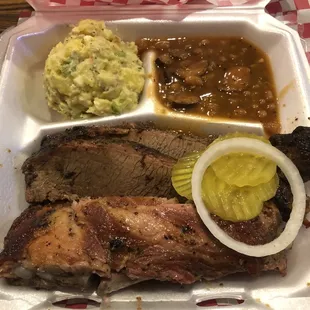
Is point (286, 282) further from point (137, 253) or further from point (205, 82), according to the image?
point (205, 82)

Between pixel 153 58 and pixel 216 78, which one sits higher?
pixel 153 58

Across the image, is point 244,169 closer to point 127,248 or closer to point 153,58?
point 127,248

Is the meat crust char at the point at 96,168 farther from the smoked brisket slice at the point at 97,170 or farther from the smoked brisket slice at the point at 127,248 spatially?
the smoked brisket slice at the point at 127,248

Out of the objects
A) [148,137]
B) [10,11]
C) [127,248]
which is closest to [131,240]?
[127,248]

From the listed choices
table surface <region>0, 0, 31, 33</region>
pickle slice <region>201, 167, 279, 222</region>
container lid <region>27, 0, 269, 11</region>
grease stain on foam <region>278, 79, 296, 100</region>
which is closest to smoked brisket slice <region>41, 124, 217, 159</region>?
pickle slice <region>201, 167, 279, 222</region>

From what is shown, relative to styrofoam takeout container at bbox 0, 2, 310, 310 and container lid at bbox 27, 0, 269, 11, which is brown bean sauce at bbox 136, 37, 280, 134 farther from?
container lid at bbox 27, 0, 269, 11
